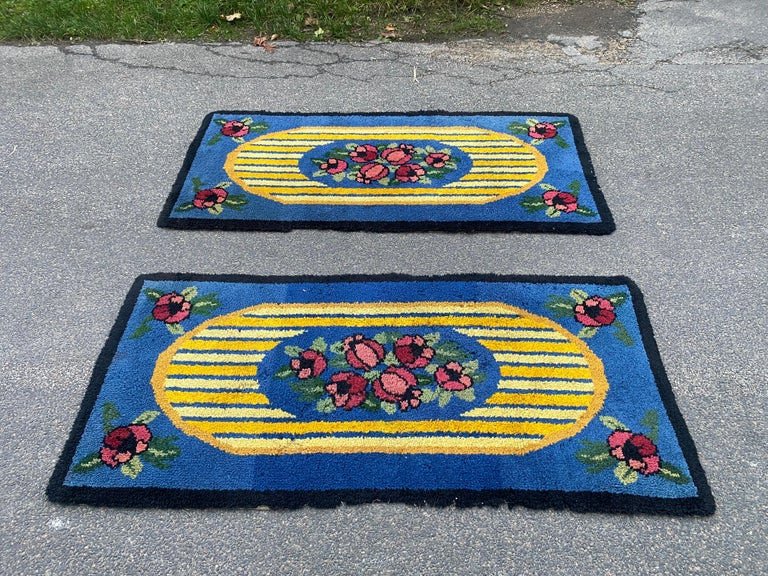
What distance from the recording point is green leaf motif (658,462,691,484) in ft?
6.75

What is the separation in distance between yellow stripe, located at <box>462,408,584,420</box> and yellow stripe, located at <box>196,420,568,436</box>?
27mm

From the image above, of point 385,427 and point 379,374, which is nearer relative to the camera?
point 385,427

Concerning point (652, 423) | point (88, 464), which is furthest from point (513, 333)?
point (88, 464)

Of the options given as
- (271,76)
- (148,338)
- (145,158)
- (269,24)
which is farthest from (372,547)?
(269,24)

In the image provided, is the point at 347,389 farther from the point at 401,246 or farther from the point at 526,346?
the point at 401,246

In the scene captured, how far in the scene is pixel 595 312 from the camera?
2570 mm

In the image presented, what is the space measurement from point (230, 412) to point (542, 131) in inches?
86.4

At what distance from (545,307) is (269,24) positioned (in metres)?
2.91

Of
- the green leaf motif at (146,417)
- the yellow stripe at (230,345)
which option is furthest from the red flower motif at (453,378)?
the green leaf motif at (146,417)

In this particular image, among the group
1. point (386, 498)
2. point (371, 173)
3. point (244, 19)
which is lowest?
point (386, 498)

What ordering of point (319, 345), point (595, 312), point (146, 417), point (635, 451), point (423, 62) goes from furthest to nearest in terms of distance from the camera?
point (423, 62) < point (595, 312) < point (319, 345) < point (146, 417) < point (635, 451)

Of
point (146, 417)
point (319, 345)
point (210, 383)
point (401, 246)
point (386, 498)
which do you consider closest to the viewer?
point (386, 498)

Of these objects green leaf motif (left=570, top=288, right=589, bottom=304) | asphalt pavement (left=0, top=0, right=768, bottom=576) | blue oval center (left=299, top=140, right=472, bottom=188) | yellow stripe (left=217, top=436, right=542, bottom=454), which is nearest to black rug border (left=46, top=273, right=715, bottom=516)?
asphalt pavement (left=0, top=0, right=768, bottom=576)

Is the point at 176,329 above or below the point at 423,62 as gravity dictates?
below
